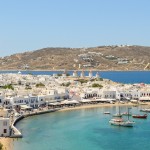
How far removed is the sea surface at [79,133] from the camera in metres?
25.9

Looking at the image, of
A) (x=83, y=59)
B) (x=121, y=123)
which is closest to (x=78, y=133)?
(x=121, y=123)

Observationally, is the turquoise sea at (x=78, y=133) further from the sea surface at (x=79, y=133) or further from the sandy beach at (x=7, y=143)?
the sandy beach at (x=7, y=143)

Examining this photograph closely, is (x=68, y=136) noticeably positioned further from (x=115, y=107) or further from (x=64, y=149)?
(x=115, y=107)

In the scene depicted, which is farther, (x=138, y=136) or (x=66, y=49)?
(x=66, y=49)

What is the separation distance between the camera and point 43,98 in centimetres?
4409

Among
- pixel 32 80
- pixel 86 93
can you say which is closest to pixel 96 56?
pixel 32 80

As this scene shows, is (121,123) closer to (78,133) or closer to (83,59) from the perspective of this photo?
(78,133)

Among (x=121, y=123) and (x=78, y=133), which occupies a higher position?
(x=121, y=123)

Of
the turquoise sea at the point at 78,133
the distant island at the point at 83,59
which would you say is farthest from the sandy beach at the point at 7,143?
the distant island at the point at 83,59

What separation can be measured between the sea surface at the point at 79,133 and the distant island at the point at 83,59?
4046 inches

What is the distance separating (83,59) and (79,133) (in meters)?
124

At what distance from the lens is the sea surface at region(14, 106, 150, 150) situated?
84.9ft

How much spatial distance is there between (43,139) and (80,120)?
864cm

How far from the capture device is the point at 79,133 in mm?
29984
